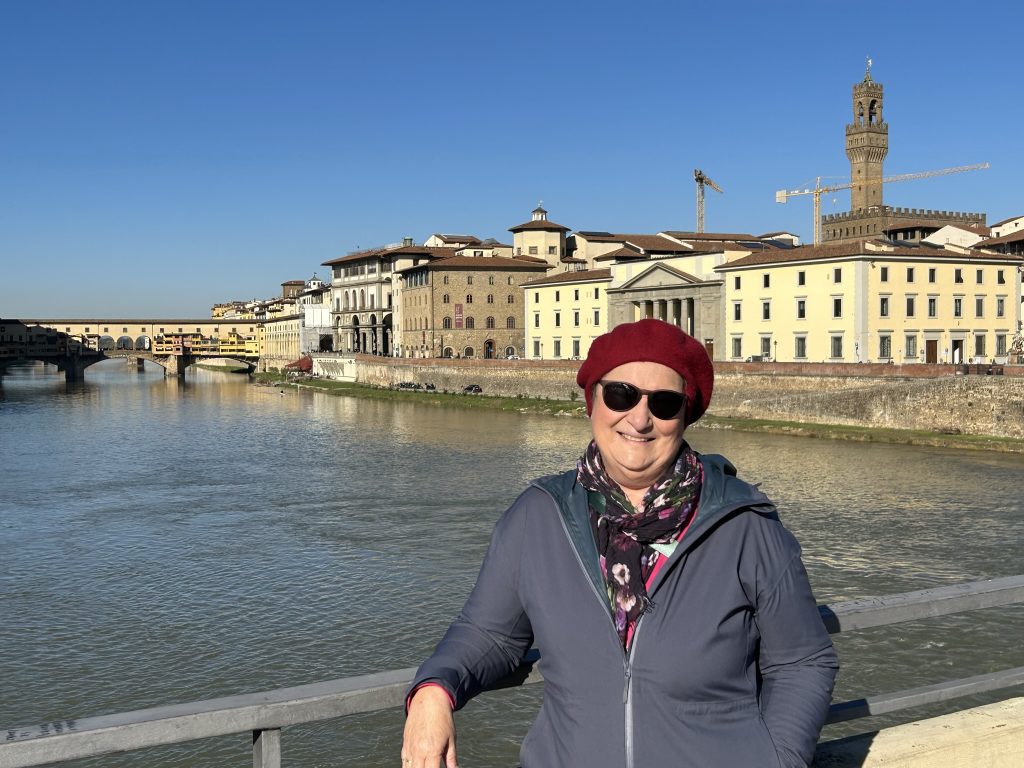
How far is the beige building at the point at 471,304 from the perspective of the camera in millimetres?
77438

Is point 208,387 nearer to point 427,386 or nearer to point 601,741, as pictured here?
point 427,386

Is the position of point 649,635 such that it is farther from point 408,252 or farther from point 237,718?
point 408,252

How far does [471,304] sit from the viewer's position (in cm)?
7844

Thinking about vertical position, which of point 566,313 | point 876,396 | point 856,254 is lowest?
point 876,396

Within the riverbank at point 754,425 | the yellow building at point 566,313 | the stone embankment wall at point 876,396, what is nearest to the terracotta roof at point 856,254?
the stone embankment wall at point 876,396

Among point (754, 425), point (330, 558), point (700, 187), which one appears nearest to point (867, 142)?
point (700, 187)

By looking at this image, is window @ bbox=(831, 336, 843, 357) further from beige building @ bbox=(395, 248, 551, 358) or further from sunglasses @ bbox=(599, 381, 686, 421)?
sunglasses @ bbox=(599, 381, 686, 421)

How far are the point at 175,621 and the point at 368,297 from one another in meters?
80.2

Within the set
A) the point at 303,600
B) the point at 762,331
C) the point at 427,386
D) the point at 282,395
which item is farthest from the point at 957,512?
the point at 282,395

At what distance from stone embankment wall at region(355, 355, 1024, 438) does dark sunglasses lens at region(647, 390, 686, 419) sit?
33953mm

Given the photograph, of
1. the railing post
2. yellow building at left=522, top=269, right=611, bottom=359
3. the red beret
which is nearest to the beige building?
yellow building at left=522, top=269, right=611, bottom=359

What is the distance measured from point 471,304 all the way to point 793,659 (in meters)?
76.6

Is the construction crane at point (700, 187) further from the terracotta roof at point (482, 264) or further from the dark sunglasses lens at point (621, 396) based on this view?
the dark sunglasses lens at point (621, 396)

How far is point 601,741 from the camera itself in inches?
86.6
